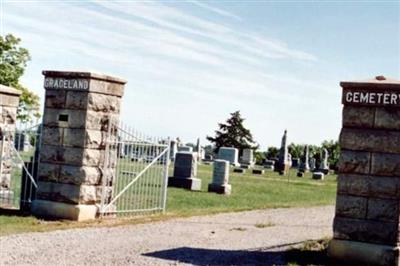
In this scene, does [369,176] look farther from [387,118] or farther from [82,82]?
[82,82]

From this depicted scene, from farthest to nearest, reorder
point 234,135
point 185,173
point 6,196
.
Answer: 1. point 234,135
2. point 185,173
3. point 6,196

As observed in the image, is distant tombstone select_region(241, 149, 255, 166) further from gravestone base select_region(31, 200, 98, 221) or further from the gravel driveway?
gravestone base select_region(31, 200, 98, 221)

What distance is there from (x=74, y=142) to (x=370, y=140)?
5888mm

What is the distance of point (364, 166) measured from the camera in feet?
30.6

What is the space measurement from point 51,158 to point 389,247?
22.3 ft

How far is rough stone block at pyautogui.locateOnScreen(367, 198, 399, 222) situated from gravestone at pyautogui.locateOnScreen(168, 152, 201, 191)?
1383 cm

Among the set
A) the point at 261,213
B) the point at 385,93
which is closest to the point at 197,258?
the point at 385,93

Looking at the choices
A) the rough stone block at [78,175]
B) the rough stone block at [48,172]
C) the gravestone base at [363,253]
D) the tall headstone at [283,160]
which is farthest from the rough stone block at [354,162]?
the tall headstone at [283,160]

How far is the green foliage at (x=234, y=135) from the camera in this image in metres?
72.3

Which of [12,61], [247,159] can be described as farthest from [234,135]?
[12,61]

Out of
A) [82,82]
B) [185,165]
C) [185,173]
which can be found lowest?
[185,173]

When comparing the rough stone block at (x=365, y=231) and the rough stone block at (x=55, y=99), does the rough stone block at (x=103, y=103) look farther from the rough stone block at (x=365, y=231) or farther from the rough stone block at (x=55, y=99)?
the rough stone block at (x=365, y=231)

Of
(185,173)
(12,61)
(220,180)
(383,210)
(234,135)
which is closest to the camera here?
(383,210)

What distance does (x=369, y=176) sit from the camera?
9.27 metres
